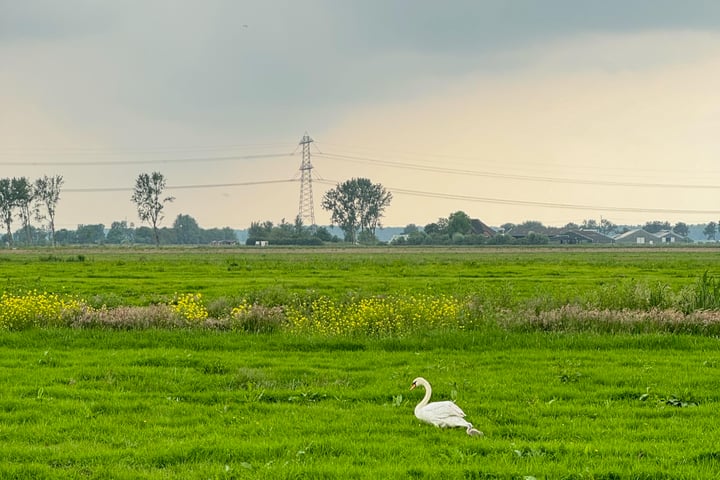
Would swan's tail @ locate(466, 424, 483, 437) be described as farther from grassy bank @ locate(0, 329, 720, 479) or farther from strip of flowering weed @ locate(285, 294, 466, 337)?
strip of flowering weed @ locate(285, 294, 466, 337)

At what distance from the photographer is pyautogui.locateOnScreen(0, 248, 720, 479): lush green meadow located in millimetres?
8406

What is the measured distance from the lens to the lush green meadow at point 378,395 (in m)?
8.41

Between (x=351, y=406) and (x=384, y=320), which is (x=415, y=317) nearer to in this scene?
(x=384, y=320)

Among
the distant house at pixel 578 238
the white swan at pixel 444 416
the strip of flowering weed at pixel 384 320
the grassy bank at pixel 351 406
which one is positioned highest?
the distant house at pixel 578 238

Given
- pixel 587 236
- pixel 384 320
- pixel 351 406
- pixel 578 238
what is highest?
pixel 587 236

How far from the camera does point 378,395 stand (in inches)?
469

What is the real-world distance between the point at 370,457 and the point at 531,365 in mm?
6835

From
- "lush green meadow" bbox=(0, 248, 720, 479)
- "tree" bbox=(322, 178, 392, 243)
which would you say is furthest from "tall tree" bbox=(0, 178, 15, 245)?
"lush green meadow" bbox=(0, 248, 720, 479)

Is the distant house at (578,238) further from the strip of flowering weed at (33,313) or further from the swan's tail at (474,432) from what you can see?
the swan's tail at (474,432)

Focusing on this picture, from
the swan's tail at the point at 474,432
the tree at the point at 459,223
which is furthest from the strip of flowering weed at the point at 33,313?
Result: the tree at the point at 459,223

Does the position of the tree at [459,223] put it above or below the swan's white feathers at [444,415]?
above

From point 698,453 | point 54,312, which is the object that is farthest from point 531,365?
point 54,312

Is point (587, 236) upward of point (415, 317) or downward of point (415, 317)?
upward

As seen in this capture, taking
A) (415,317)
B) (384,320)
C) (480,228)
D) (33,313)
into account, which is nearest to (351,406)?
(384,320)
